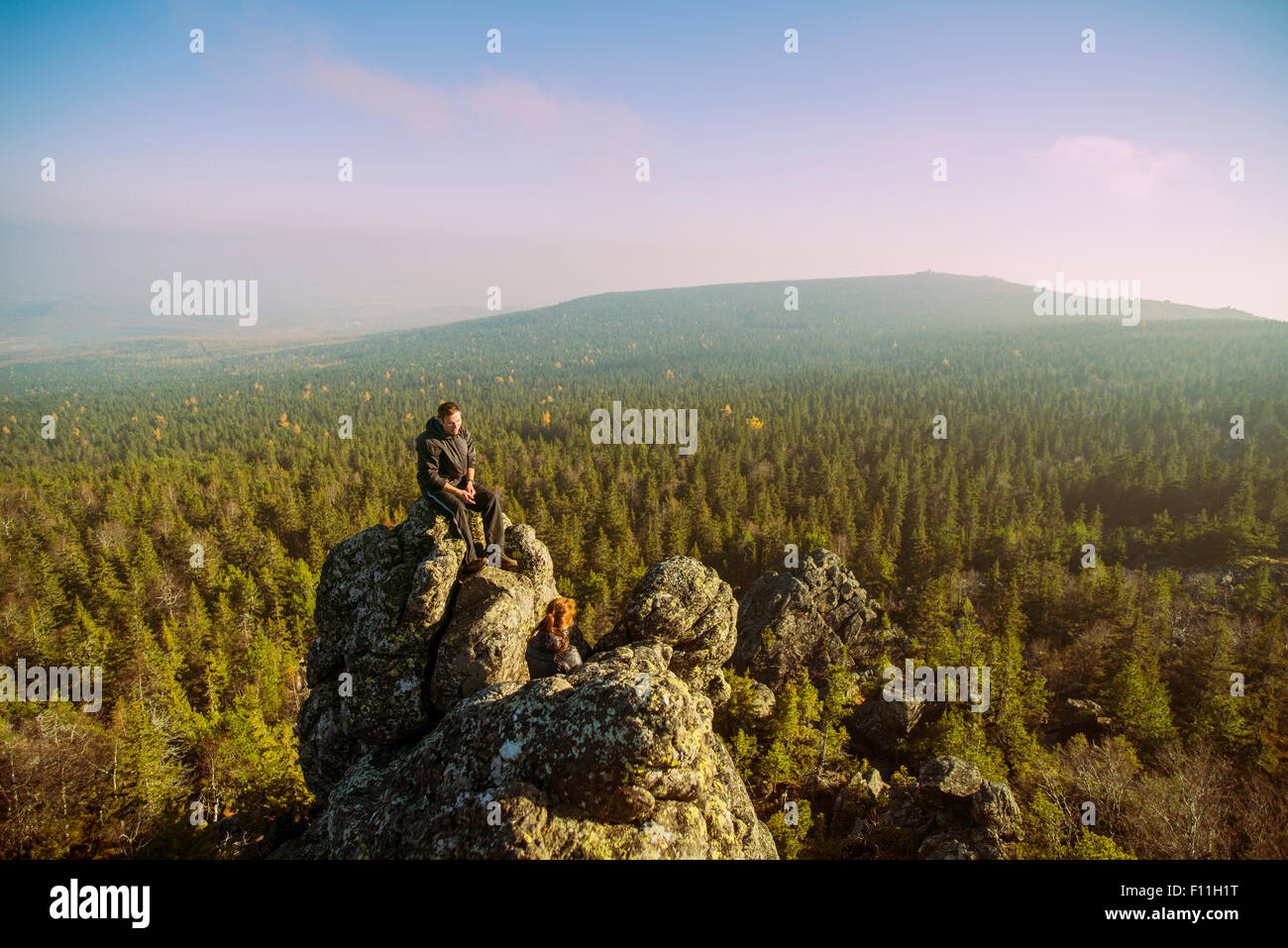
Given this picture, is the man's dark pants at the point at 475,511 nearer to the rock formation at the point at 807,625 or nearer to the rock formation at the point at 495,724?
the rock formation at the point at 495,724

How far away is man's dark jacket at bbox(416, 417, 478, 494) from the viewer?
1282cm

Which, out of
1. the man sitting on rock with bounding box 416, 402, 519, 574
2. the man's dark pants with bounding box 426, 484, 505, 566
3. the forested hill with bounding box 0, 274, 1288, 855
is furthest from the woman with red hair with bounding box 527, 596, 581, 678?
the forested hill with bounding box 0, 274, 1288, 855

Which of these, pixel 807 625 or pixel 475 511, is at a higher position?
pixel 475 511

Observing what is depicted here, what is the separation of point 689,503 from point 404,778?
72.9 m

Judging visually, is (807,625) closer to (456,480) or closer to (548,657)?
(548,657)

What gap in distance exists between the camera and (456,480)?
13477 mm

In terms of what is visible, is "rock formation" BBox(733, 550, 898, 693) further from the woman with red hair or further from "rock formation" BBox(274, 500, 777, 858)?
the woman with red hair

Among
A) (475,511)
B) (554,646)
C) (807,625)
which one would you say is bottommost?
(807,625)

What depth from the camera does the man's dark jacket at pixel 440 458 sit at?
42.1 feet

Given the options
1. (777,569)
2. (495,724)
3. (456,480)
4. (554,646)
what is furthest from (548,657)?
(777,569)

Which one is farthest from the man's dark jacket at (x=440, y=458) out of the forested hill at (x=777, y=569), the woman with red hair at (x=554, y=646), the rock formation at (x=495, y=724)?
the forested hill at (x=777, y=569)

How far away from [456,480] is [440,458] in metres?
0.74
